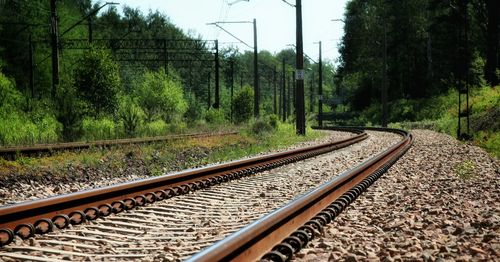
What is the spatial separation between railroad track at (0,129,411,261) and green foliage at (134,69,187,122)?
89.5 feet

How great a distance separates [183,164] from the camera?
12.7m

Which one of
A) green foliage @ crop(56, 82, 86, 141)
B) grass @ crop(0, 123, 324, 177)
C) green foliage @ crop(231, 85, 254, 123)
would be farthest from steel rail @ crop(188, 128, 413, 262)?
green foliage @ crop(231, 85, 254, 123)

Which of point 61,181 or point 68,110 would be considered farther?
point 68,110

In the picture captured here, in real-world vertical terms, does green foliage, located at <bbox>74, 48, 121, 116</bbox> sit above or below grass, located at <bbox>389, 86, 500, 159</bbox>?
above

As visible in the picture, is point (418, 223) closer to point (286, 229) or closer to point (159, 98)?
point (286, 229)

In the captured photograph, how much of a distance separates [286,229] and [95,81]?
932 inches

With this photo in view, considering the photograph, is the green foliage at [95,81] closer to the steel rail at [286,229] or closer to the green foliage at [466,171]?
the green foliage at [466,171]

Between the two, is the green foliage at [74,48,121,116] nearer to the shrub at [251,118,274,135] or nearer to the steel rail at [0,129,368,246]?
the shrub at [251,118,274,135]

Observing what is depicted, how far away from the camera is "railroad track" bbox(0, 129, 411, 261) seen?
4.28 m

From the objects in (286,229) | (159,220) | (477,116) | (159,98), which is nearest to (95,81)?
(159,98)

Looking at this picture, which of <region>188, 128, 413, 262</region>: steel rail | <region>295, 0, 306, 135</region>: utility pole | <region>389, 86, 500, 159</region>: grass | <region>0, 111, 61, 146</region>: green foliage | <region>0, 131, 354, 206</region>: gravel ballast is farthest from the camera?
<region>295, 0, 306, 135</region>: utility pole

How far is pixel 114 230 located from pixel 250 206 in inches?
78.7

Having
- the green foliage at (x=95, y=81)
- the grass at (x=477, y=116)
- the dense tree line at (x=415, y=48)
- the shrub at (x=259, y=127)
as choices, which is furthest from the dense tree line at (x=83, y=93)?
the dense tree line at (x=415, y=48)

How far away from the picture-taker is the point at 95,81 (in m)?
26.8
